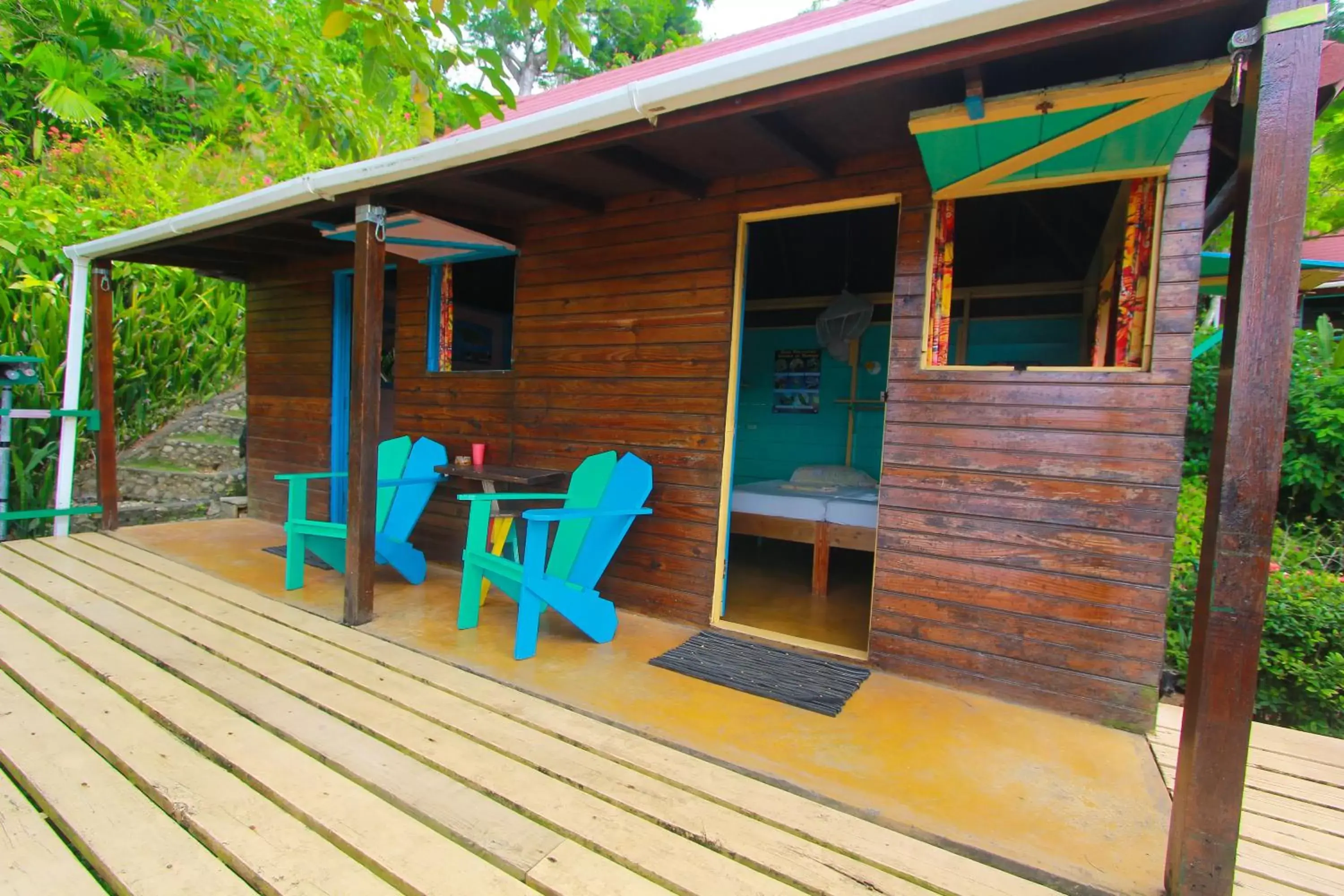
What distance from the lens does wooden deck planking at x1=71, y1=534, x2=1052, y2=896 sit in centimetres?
150

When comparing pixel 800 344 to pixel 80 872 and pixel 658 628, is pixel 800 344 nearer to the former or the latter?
pixel 658 628

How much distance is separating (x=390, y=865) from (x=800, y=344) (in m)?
5.27

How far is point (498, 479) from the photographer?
3412mm

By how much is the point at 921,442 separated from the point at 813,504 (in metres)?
1.32

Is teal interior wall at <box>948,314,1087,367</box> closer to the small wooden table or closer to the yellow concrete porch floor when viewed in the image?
the yellow concrete porch floor

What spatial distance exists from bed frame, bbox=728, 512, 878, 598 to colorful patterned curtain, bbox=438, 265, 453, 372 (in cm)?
219

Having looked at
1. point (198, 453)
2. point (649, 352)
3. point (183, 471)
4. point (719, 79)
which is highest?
point (719, 79)

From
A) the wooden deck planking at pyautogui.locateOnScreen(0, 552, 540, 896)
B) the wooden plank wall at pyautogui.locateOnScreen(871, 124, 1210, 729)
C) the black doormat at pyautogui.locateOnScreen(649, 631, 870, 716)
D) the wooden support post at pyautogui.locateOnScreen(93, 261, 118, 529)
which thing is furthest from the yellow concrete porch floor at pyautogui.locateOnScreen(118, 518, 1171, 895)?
the wooden support post at pyautogui.locateOnScreen(93, 261, 118, 529)

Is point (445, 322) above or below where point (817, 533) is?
above

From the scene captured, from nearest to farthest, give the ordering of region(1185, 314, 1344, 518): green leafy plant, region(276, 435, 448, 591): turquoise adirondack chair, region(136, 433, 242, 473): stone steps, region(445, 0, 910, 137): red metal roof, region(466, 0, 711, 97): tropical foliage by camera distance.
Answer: region(276, 435, 448, 591): turquoise adirondack chair, region(445, 0, 910, 137): red metal roof, region(1185, 314, 1344, 518): green leafy plant, region(136, 433, 242, 473): stone steps, region(466, 0, 711, 97): tropical foliage

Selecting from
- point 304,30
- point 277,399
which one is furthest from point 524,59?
point 277,399

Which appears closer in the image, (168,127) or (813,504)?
(813,504)

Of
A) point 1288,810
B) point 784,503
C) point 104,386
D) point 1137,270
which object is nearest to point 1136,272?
point 1137,270

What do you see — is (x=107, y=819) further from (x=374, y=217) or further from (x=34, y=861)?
(x=374, y=217)
